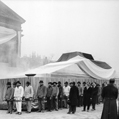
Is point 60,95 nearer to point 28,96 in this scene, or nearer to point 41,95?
point 41,95

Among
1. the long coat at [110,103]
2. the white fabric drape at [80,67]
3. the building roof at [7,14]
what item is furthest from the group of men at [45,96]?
the building roof at [7,14]

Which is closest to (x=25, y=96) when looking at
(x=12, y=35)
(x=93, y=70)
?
(x=93, y=70)

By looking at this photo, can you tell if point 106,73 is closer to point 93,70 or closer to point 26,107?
point 93,70

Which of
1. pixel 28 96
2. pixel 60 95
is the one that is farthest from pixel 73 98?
pixel 60 95

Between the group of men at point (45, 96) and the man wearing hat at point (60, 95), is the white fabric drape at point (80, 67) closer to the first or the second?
the man wearing hat at point (60, 95)

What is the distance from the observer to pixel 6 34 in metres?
16.1

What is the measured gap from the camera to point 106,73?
14.4 m

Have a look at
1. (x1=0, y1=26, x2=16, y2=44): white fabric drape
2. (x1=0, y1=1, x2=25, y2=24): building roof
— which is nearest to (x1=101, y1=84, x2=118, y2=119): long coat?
(x1=0, y1=26, x2=16, y2=44): white fabric drape

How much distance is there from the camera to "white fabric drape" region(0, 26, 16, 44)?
1569 centimetres

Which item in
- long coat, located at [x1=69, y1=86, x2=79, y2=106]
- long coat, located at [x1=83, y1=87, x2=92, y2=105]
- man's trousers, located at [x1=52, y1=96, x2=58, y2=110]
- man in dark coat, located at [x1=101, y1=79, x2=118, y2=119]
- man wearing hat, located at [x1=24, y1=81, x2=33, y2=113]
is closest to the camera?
man in dark coat, located at [x1=101, y1=79, x2=118, y2=119]

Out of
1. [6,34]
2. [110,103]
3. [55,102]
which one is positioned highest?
[6,34]

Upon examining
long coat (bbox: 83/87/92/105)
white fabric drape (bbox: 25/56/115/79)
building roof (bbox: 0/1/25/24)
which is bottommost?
long coat (bbox: 83/87/92/105)

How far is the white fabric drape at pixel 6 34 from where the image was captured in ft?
51.5

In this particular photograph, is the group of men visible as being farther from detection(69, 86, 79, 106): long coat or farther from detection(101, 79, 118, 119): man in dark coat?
detection(101, 79, 118, 119): man in dark coat
